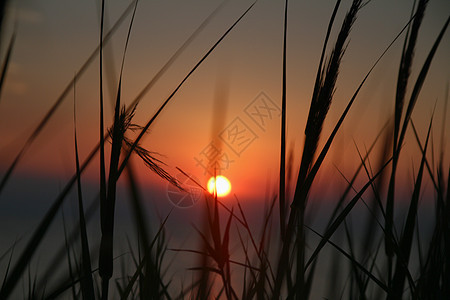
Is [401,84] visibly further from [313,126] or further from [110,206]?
[110,206]

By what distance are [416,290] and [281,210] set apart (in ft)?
1.00

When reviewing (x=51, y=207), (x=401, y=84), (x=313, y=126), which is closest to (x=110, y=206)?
(x=51, y=207)

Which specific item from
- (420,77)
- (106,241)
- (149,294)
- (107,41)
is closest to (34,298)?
(149,294)

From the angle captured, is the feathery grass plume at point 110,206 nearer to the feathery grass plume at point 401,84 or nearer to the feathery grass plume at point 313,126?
the feathery grass plume at point 313,126

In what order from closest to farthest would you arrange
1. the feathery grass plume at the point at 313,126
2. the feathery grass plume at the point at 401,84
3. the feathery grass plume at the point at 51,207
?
1. the feathery grass plume at the point at 51,207
2. the feathery grass plume at the point at 313,126
3. the feathery grass plume at the point at 401,84

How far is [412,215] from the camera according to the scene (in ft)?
2.60

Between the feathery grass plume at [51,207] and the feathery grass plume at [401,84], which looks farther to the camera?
the feathery grass plume at [401,84]

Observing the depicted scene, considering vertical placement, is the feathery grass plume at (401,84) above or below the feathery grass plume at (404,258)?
above

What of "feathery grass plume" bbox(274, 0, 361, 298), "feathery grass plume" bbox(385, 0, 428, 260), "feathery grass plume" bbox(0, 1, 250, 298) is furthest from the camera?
"feathery grass plume" bbox(385, 0, 428, 260)

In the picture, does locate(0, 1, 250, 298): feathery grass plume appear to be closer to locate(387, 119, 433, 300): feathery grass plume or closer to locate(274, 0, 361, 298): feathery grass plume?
locate(274, 0, 361, 298): feathery grass plume

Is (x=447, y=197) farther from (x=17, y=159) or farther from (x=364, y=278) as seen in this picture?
(x=17, y=159)

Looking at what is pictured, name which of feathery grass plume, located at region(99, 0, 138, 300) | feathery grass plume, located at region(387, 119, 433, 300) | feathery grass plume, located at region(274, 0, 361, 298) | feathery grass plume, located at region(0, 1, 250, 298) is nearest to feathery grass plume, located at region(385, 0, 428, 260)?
feathery grass plume, located at region(387, 119, 433, 300)

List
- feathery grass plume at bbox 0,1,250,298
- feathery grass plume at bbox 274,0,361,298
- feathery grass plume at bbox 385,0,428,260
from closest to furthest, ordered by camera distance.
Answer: feathery grass plume at bbox 0,1,250,298 < feathery grass plume at bbox 274,0,361,298 < feathery grass plume at bbox 385,0,428,260

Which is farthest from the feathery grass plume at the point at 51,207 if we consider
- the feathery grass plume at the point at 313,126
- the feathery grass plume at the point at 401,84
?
the feathery grass plume at the point at 401,84
